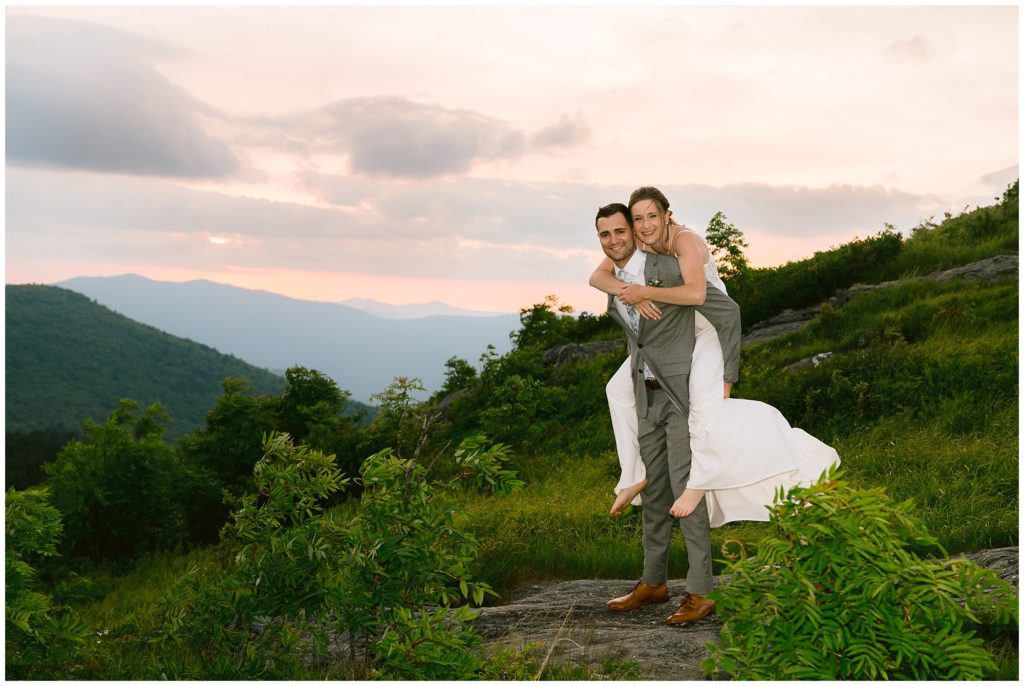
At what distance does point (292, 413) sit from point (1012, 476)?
14.5 m

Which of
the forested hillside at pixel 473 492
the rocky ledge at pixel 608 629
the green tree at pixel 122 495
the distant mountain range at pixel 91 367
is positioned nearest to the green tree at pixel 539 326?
the forested hillside at pixel 473 492

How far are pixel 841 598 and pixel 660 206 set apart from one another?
2.82 m

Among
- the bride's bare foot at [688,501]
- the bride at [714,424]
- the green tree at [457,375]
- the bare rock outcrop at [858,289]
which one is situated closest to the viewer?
the bride at [714,424]

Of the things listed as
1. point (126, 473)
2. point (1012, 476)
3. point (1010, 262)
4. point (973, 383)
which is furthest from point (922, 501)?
point (126, 473)

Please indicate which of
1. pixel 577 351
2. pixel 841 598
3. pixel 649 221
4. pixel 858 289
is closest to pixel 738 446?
pixel 649 221

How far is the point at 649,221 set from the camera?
529cm

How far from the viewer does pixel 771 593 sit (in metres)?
3.16

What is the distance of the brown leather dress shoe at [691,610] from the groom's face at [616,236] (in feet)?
7.21

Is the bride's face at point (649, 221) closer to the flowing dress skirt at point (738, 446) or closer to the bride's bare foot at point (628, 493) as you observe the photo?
the flowing dress skirt at point (738, 446)

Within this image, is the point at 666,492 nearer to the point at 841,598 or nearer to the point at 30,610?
the point at 841,598

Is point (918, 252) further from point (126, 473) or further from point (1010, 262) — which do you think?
point (126, 473)

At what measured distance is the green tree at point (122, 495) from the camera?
17000 millimetres

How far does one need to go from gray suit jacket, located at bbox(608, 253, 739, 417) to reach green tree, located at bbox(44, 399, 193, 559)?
14.5 m

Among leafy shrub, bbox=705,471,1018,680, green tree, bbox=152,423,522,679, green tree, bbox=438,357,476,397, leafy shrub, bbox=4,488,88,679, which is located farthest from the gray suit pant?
green tree, bbox=438,357,476,397
